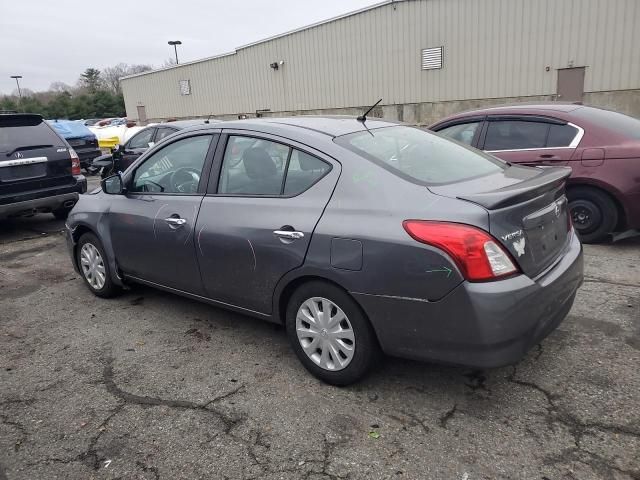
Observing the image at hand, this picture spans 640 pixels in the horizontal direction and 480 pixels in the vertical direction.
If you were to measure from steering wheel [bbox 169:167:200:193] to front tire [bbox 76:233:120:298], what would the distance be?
1095 mm

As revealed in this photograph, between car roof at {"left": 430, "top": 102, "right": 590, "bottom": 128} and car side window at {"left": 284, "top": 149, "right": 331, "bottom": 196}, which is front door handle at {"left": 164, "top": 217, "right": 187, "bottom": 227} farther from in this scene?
car roof at {"left": 430, "top": 102, "right": 590, "bottom": 128}

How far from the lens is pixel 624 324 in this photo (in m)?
3.65

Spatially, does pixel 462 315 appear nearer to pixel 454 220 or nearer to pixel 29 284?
pixel 454 220

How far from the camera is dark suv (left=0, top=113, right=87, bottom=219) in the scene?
22.4 ft

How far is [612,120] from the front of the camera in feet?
17.9

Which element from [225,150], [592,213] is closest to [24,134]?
[225,150]

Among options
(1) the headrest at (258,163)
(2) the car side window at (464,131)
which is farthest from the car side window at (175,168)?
(2) the car side window at (464,131)

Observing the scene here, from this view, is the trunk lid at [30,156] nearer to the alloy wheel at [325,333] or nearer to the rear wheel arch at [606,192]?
the alloy wheel at [325,333]

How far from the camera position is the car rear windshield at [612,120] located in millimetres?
5289

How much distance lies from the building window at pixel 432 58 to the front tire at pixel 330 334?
17.4m

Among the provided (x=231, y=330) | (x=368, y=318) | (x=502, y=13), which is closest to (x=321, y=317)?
(x=368, y=318)

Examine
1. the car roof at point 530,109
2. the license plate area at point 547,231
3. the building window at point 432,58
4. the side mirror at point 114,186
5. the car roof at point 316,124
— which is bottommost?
the license plate area at point 547,231

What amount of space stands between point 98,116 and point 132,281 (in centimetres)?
5653

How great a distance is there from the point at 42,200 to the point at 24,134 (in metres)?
0.97
